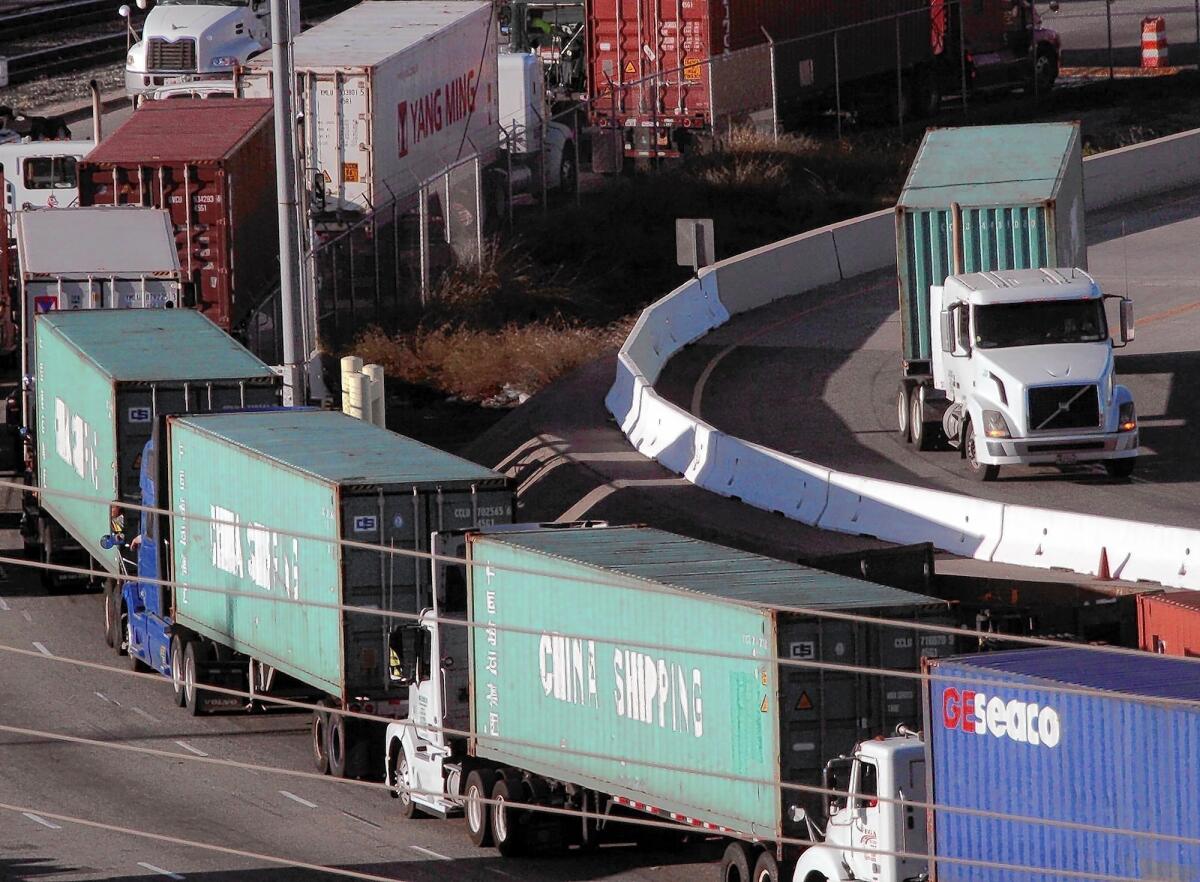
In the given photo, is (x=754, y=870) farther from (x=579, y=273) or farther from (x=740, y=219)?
(x=740, y=219)

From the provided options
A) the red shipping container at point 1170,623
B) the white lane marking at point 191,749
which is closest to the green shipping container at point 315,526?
the white lane marking at point 191,749

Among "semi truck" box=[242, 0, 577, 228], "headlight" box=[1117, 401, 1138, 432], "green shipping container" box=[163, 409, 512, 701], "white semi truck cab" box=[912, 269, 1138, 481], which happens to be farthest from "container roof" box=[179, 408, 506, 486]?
→ "semi truck" box=[242, 0, 577, 228]

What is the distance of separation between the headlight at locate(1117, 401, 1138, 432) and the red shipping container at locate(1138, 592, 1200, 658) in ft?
33.5

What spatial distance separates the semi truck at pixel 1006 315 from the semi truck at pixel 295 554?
9.12m

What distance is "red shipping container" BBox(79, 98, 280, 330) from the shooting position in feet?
127

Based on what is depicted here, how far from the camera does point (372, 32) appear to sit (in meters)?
45.5

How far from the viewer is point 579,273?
147 feet

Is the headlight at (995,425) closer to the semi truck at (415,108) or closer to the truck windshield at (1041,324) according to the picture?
the truck windshield at (1041,324)

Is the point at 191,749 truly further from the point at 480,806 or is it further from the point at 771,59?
the point at 771,59

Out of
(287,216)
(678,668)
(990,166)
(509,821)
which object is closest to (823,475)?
(990,166)

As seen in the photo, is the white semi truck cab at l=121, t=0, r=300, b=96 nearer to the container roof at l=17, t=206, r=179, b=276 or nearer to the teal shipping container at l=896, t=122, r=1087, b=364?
the container roof at l=17, t=206, r=179, b=276

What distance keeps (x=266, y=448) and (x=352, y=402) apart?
23.6 feet

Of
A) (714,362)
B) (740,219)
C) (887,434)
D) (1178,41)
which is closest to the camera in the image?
(887,434)

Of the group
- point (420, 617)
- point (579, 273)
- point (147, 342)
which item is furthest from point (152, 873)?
point (579, 273)
